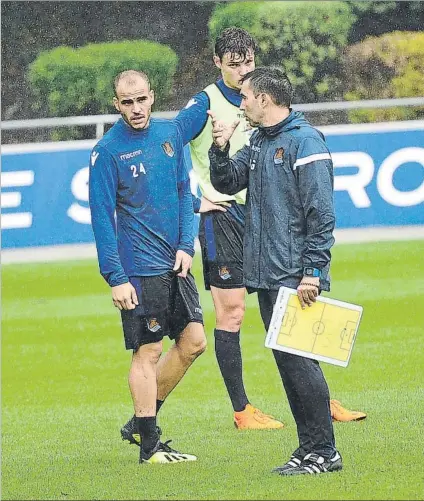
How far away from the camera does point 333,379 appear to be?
8.94 meters

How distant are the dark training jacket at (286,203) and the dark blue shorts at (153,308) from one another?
0.58m

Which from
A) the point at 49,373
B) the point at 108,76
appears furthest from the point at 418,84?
the point at 49,373

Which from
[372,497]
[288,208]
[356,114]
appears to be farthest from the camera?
[356,114]

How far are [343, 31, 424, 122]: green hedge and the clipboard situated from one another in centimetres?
1463

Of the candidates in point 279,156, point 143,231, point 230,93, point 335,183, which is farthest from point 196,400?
point 335,183

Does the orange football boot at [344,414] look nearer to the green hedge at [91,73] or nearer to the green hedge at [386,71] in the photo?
the green hedge at [386,71]

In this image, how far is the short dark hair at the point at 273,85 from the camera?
20.4 feet

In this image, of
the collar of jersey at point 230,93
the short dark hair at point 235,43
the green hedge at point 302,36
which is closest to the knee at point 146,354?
the collar of jersey at point 230,93

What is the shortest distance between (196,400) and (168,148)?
233cm

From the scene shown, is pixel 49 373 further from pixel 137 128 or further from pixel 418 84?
pixel 418 84

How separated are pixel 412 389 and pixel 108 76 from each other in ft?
48.8

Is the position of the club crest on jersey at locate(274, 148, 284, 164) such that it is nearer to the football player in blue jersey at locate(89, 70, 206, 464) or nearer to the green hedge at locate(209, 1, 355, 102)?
the football player in blue jersey at locate(89, 70, 206, 464)

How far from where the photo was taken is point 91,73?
22.4m

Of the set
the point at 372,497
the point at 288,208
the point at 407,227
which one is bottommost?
the point at 407,227
